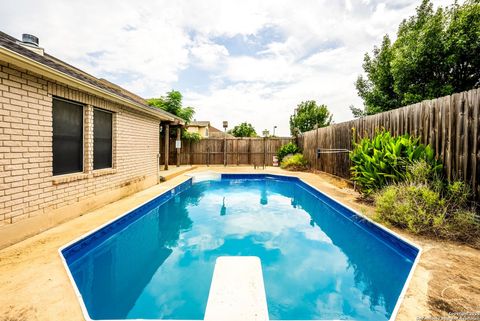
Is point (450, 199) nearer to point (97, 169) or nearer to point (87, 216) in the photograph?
point (87, 216)

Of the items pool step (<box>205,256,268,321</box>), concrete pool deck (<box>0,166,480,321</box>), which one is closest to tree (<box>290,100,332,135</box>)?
concrete pool deck (<box>0,166,480,321</box>)

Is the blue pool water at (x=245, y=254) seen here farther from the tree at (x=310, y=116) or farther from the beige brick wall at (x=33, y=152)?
the tree at (x=310, y=116)

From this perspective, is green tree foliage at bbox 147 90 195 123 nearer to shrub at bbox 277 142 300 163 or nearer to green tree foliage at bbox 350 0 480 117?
shrub at bbox 277 142 300 163

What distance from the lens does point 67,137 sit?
439 cm

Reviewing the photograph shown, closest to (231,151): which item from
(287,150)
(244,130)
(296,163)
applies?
(287,150)

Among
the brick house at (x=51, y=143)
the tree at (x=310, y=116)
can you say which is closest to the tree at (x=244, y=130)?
the tree at (x=310, y=116)

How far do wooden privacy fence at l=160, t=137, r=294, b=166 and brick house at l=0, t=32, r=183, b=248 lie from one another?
9.14 m

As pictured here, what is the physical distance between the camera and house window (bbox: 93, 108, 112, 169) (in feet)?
17.2

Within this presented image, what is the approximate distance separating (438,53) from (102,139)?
15858 mm

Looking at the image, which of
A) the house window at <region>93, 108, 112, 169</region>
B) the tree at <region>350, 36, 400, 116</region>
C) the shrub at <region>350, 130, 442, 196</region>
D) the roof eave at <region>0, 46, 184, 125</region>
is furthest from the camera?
the tree at <region>350, 36, 400, 116</region>

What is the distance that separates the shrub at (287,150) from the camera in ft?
47.9

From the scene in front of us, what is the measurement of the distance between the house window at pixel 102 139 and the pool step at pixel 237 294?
171 inches

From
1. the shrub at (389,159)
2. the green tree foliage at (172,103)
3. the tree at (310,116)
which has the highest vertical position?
the tree at (310,116)

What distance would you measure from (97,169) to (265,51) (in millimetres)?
10027
